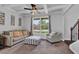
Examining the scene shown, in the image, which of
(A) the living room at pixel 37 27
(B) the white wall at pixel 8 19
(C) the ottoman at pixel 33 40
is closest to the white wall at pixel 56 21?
(A) the living room at pixel 37 27

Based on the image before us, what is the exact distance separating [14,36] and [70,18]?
1.20 meters

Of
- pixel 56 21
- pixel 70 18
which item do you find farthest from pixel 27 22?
pixel 70 18

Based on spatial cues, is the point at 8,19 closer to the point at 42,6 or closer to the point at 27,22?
the point at 27,22

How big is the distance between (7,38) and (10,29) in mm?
192

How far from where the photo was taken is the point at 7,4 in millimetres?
2484

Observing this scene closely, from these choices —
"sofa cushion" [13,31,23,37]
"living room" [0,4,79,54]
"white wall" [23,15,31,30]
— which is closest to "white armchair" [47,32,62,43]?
"living room" [0,4,79,54]

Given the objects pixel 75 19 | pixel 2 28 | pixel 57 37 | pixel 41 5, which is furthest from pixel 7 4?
pixel 75 19

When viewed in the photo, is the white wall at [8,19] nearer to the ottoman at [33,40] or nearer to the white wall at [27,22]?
the white wall at [27,22]

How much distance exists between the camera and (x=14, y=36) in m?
2.58

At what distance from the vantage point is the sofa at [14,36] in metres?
2.50

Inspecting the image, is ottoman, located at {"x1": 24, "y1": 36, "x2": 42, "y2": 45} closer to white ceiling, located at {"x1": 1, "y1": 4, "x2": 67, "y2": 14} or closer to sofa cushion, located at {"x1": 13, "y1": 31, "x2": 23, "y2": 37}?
sofa cushion, located at {"x1": 13, "y1": 31, "x2": 23, "y2": 37}

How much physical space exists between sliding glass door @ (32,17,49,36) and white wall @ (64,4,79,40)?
0.39 meters

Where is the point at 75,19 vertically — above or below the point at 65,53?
above
